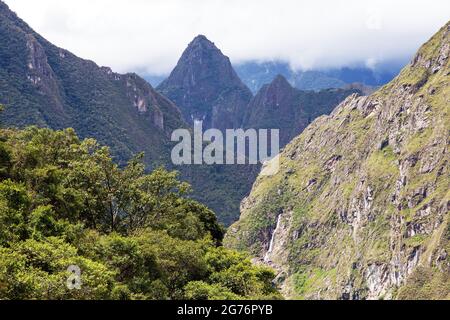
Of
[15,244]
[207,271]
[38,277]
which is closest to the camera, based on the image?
[38,277]

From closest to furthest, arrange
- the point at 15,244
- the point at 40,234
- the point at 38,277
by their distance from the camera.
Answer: the point at 38,277
the point at 15,244
the point at 40,234

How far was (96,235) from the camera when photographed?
147 feet

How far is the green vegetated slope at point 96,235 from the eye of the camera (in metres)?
31.1

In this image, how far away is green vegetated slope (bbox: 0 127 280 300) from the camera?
31062mm

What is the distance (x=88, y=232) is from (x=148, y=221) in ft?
45.6

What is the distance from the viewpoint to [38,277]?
93.8 ft

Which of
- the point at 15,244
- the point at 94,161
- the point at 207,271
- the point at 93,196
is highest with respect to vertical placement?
the point at 94,161

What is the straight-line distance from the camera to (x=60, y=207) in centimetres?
4519

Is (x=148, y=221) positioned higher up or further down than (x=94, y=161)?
further down
